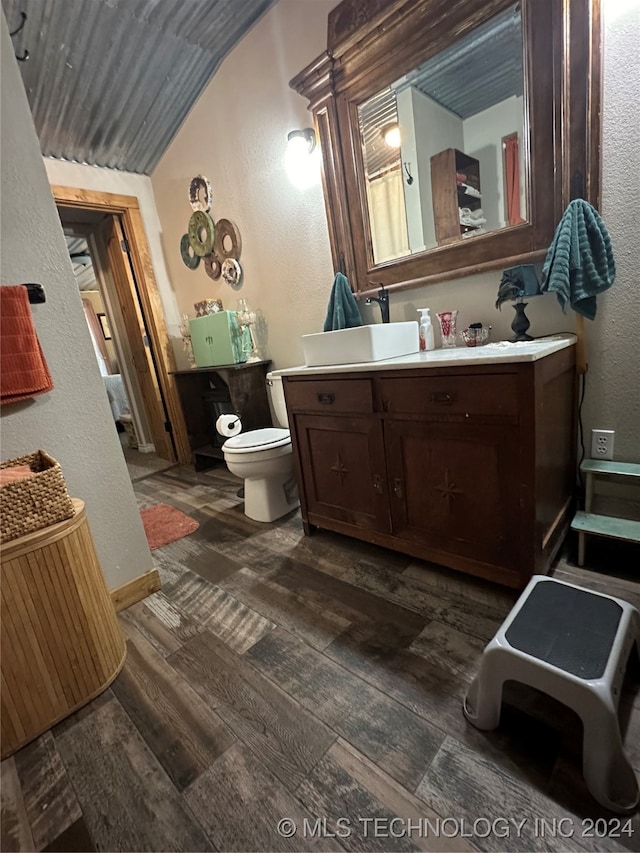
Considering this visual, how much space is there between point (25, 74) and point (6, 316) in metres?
2.02

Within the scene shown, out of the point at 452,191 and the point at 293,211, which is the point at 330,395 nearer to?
the point at 452,191

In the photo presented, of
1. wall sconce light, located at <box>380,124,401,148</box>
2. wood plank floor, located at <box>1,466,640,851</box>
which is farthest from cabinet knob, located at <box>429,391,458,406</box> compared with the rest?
wall sconce light, located at <box>380,124,401,148</box>

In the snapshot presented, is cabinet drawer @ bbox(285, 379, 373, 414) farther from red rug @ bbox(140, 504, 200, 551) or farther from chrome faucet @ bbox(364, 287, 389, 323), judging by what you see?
red rug @ bbox(140, 504, 200, 551)

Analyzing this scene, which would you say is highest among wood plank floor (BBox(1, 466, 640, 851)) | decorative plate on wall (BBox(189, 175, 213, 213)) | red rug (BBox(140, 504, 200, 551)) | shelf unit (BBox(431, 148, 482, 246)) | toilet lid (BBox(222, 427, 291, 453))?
decorative plate on wall (BBox(189, 175, 213, 213))

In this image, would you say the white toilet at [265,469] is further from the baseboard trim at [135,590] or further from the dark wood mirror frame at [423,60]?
the dark wood mirror frame at [423,60]

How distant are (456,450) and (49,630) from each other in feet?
4.24

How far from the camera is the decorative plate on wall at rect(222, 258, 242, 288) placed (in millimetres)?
2639

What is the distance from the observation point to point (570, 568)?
1.39 m

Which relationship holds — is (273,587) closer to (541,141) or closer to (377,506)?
(377,506)

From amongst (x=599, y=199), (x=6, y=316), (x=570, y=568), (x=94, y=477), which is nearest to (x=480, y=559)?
(x=570, y=568)

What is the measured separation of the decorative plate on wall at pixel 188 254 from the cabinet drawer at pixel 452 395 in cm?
230

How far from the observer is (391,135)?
5.54ft

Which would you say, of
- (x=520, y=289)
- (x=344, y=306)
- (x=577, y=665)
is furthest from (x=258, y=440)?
(x=577, y=665)

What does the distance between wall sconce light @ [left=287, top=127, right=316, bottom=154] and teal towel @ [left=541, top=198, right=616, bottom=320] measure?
4.33 ft
